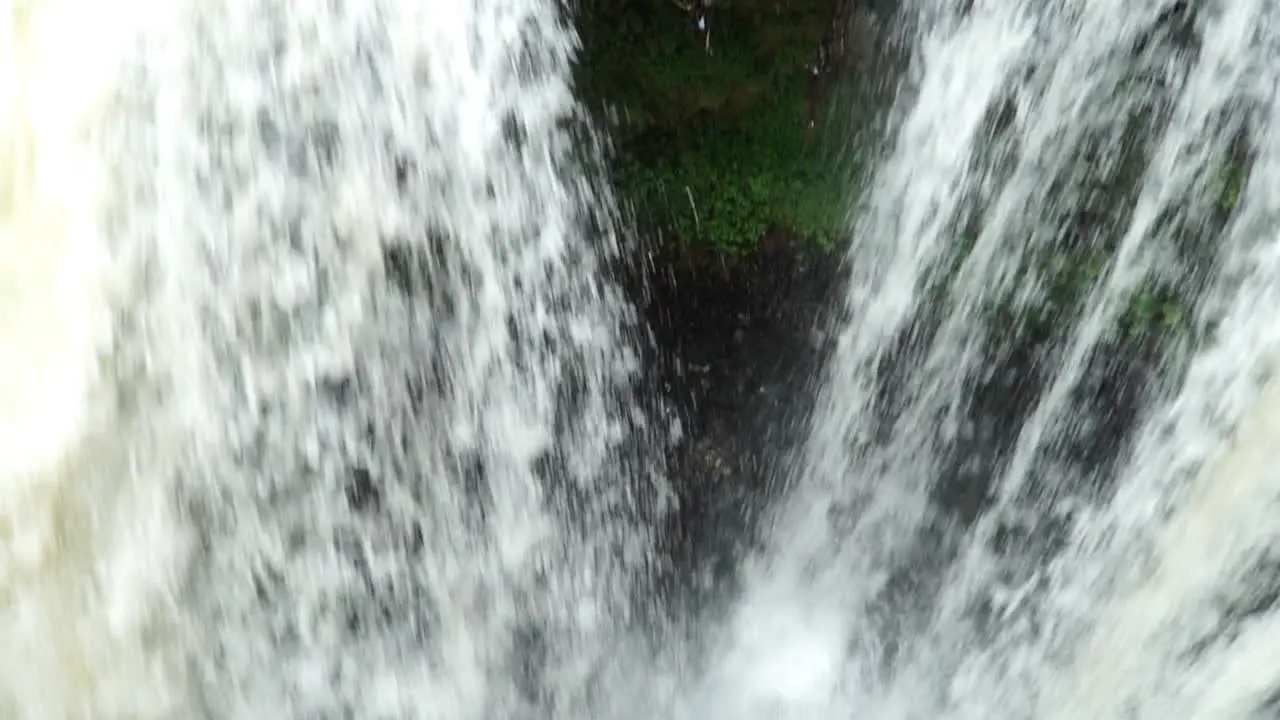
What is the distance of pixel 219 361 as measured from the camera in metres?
1.51

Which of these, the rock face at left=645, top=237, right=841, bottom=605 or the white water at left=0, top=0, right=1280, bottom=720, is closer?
the white water at left=0, top=0, right=1280, bottom=720

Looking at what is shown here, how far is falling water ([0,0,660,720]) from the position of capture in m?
1.38

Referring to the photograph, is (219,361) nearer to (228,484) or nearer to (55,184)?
(228,484)

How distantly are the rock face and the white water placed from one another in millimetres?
67

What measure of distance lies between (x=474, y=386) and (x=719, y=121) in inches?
22.8

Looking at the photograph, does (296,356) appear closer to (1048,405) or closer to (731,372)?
(731,372)

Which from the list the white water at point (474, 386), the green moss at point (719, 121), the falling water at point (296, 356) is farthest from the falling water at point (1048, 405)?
the falling water at point (296, 356)

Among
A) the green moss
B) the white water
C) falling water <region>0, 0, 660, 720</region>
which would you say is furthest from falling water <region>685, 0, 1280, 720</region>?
falling water <region>0, 0, 660, 720</region>

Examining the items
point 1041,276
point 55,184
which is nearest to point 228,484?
point 55,184

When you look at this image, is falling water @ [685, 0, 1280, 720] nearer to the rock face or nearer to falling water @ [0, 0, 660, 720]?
the rock face

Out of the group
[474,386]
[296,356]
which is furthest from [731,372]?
[296,356]

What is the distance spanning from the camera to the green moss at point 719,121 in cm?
144

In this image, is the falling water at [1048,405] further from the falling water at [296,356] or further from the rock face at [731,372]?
the falling water at [296,356]

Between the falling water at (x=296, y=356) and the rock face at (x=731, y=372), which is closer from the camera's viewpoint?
the falling water at (x=296, y=356)
